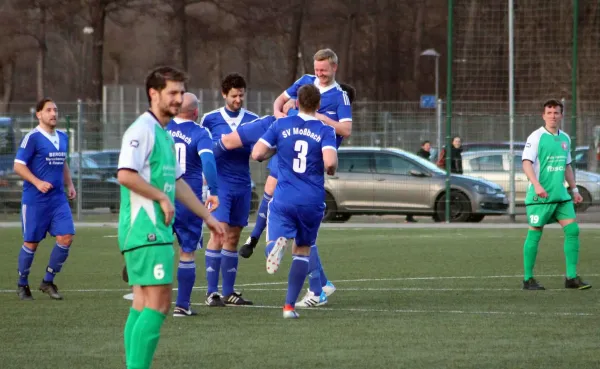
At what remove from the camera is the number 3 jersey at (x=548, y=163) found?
12898 mm

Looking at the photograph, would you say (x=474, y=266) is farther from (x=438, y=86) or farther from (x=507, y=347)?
(x=438, y=86)

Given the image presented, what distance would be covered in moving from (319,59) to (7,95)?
135ft

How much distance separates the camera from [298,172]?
33.8ft

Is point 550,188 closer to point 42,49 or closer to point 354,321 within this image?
point 354,321

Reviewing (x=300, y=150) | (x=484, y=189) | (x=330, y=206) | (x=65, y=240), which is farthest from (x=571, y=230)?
(x=330, y=206)

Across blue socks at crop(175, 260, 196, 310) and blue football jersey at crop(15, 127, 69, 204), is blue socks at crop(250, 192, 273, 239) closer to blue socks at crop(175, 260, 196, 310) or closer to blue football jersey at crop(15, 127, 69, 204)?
blue football jersey at crop(15, 127, 69, 204)

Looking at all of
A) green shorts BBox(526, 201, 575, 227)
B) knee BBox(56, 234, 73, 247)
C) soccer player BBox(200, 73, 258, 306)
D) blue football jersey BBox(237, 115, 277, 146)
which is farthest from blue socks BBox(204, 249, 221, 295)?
green shorts BBox(526, 201, 575, 227)

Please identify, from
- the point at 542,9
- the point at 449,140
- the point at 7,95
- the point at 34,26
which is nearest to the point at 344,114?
the point at 449,140

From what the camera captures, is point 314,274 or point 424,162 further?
point 424,162

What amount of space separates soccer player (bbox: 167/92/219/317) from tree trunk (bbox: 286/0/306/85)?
31061mm

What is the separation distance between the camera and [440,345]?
8711mm

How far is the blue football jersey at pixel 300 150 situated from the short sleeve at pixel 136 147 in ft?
11.1

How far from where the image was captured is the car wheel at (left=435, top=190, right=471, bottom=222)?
1010 inches

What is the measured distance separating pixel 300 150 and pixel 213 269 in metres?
1.79
